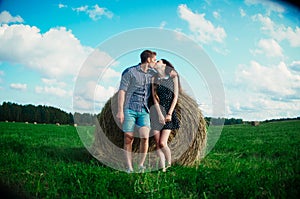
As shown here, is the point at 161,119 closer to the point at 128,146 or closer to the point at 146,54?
the point at 128,146

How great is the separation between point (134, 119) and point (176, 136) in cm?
87

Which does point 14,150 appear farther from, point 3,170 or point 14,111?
point 14,111

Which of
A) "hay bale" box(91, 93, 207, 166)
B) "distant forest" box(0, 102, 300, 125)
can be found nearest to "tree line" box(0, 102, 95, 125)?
"distant forest" box(0, 102, 300, 125)

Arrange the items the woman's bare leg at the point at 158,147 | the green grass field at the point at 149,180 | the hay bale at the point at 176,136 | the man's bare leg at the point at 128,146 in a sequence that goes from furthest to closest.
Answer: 1. the hay bale at the point at 176,136
2. the woman's bare leg at the point at 158,147
3. the man's bare leg at the point at 128,146
4. the green grass field at the point at 149,180

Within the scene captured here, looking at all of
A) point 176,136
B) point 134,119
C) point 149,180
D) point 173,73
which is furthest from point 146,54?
point 149,180

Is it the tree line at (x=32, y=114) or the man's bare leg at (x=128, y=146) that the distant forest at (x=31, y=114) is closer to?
the tree line at (x=32, y=114)

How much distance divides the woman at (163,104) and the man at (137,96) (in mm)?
111

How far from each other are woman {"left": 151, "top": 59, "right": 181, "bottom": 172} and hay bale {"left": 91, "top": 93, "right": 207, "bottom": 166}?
250 mm

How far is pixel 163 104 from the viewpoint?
374cm

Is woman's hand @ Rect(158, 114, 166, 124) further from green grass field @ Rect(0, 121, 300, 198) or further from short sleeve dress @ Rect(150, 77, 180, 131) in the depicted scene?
green grass field @ Rect(0, 121, 300, 198)

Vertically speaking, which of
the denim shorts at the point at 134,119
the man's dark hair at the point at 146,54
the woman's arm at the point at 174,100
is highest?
the man's dark hair at the point at 146,54

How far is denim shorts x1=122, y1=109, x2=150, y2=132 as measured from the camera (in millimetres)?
3541

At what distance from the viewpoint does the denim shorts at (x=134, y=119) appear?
11.6 ft

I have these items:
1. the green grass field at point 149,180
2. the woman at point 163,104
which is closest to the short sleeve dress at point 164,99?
the woman at point 163,104
